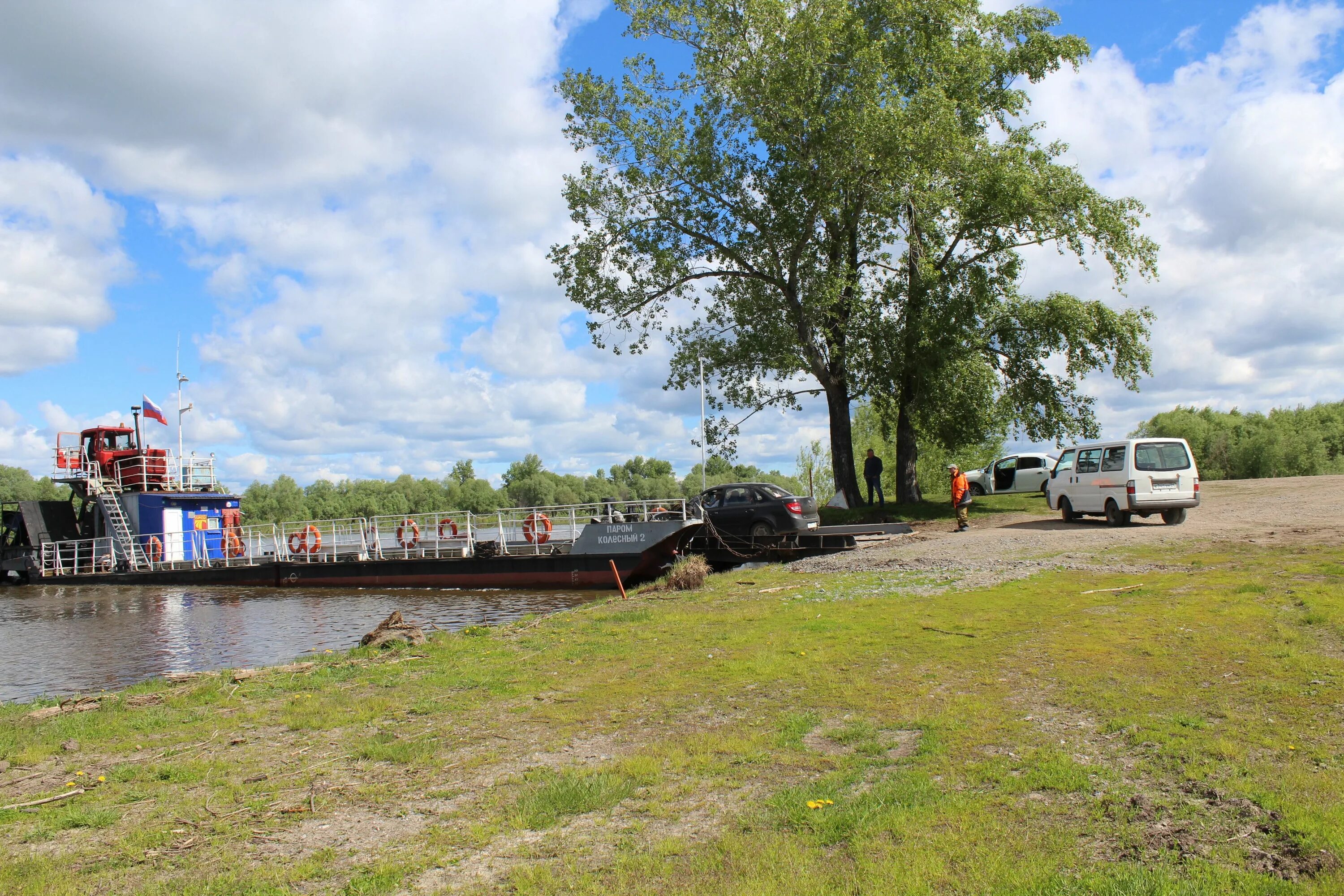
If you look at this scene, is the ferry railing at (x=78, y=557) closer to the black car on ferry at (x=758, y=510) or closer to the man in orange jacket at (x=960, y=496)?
the black car on ferry at (x=758, y=510)

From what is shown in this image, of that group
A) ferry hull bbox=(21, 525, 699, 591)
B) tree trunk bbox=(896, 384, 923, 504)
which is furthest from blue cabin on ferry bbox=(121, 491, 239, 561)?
tree trunk bbox=(896, 384, 923, 504)

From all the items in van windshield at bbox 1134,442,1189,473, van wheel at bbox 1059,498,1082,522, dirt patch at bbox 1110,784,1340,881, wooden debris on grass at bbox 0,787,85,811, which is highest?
van windshield at bbox 1134,442,1189,473

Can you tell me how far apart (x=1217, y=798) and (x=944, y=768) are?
4.41 ft

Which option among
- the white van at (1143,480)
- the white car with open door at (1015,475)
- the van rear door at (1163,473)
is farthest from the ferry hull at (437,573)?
the white car with open door at (1015,475)

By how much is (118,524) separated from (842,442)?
29652 millimetres

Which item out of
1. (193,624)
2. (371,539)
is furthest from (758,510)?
(371,539)

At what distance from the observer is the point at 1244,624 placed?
26.5 feet

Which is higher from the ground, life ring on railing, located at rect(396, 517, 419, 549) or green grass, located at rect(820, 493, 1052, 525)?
life ring on railing, located at rect(396, 517, 419, 549)

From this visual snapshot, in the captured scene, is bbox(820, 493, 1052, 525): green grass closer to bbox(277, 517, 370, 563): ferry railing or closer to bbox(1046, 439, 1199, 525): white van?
bbox(1046, 439, 1199, 525): white van

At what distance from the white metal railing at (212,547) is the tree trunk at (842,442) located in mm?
21444

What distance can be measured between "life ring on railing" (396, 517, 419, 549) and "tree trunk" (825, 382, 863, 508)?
1481 centimetres

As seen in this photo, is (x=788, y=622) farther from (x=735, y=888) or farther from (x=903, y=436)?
(x=903, y=436)

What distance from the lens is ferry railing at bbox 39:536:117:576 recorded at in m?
35.7

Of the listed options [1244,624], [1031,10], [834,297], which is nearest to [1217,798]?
[1244,624]
